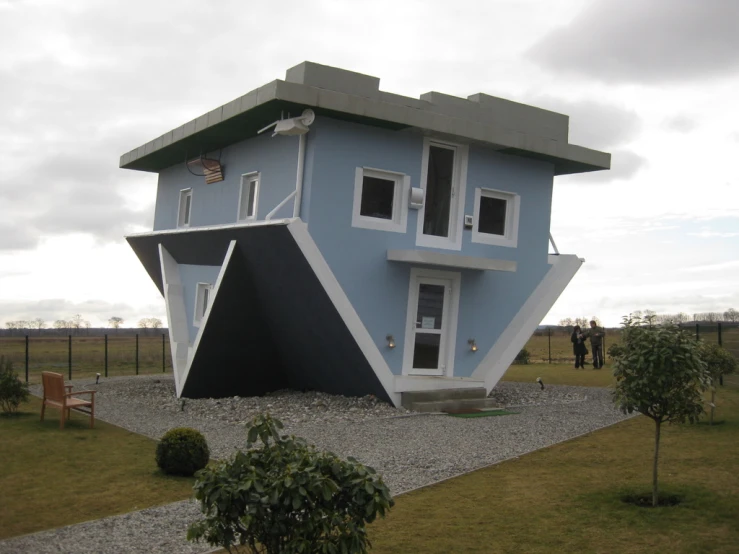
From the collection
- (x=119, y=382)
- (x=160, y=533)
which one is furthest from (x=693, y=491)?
(x=119, y=382)

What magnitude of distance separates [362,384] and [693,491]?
8.90 meters

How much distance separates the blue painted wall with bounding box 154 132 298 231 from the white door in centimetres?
367

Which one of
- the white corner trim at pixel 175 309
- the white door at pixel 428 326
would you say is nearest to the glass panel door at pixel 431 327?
the white door at pixel 428 326

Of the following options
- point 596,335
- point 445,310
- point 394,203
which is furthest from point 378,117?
point 596,335

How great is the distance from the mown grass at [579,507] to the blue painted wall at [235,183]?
7.80 m

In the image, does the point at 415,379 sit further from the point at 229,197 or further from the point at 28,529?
the point at 28,529

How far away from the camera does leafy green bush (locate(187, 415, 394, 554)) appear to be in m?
5.39

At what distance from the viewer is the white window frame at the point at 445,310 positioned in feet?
58.4

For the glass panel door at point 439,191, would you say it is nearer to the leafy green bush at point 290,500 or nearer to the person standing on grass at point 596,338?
the person standing on grass at point 596,338

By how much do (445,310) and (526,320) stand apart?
2390mm

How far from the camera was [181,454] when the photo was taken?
36.8 feet

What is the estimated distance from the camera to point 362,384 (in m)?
Answer: 17.7

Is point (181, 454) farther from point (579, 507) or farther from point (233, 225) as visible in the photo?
point (233, 225)

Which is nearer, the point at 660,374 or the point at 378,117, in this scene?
the point at 660,374
